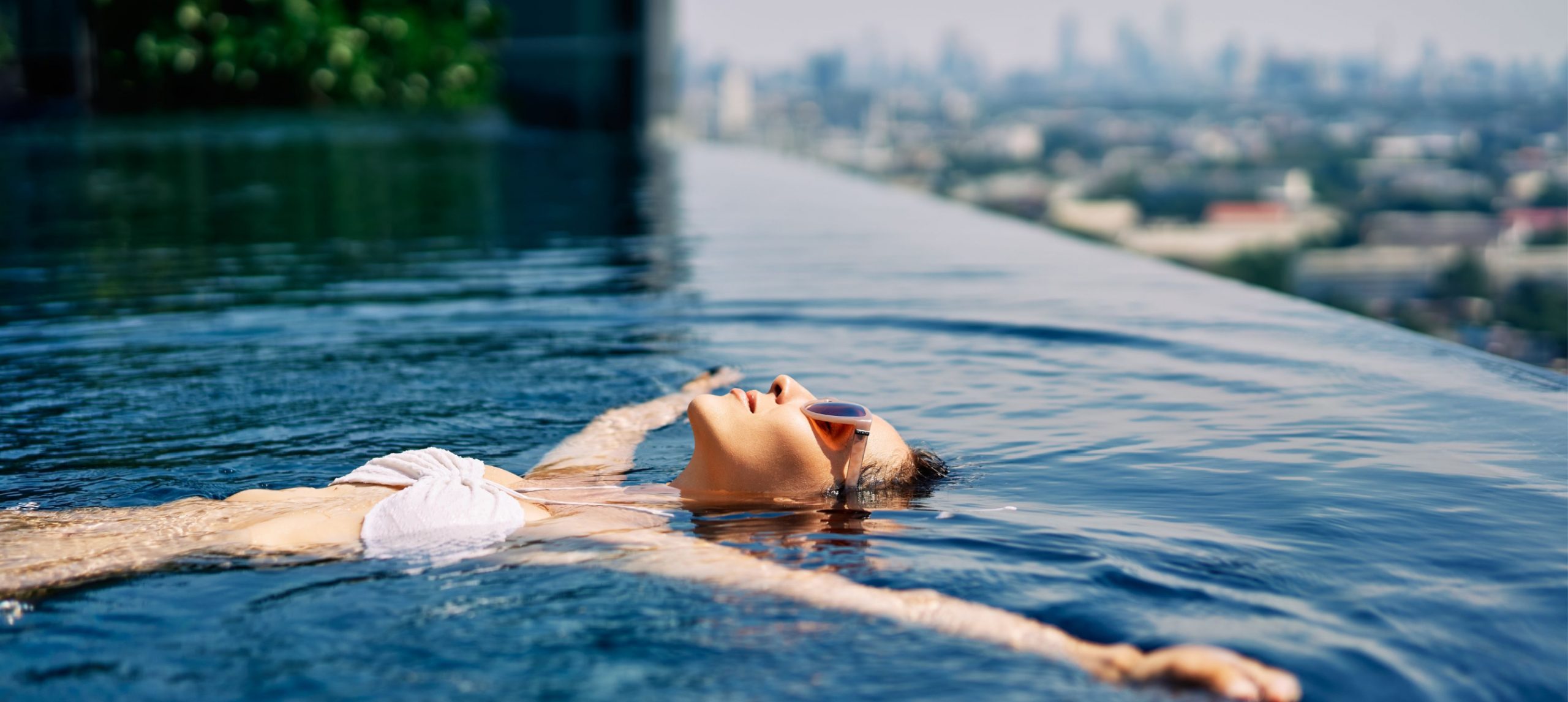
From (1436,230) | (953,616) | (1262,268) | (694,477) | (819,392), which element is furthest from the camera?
(1436,230)

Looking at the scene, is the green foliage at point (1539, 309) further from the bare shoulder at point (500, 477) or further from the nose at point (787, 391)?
the bare shoulder at point (500, 477)

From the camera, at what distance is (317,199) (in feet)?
36.0

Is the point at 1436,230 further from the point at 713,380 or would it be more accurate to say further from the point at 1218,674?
the point at 1218,674

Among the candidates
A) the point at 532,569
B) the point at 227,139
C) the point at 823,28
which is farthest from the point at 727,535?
the point at 823,28

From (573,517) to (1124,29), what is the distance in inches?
1648

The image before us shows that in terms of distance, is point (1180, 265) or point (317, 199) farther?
point (317, 199)

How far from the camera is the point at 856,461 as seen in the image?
117 inches

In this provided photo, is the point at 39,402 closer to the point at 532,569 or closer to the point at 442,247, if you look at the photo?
the point at 532,569

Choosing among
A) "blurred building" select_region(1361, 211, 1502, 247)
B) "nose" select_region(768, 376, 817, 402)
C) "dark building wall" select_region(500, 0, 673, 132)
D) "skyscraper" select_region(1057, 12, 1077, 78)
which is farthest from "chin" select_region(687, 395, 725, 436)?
"skyscraper" select_region(1057, 12, 1077, 78)

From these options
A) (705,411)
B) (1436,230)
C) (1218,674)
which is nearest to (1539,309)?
(1436,230)

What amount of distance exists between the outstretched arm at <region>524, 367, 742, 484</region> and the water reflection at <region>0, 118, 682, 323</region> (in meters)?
2.37

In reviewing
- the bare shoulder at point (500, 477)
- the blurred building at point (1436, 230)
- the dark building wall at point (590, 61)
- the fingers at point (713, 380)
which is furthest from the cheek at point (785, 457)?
the dark building wall at point (590, 61)

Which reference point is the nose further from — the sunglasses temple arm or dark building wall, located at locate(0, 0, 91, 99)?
dark building wall, located at locate(0, 0, 91, 99)

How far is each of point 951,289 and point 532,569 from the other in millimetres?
4010
